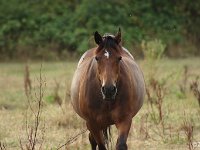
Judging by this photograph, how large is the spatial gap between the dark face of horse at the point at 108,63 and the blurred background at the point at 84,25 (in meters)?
16.6

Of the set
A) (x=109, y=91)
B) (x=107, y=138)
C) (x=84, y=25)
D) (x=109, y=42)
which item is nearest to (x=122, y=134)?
(x=109, y=91)

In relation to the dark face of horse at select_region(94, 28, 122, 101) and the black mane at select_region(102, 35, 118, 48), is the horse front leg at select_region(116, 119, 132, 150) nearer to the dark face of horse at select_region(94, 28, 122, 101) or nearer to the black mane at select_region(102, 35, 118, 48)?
the dark face of horse at select_region(94, 28, 122, 101)

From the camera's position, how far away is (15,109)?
40.4 feet

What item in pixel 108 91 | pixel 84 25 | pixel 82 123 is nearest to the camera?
pixel 108 91

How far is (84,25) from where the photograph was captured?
83.5 feet

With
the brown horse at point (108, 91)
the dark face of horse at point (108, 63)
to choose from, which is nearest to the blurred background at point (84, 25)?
the brown horse at point (108, 91)

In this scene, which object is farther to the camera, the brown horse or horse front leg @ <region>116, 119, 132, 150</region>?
horse front leg @ <region>116, 119, 132, 150</region>

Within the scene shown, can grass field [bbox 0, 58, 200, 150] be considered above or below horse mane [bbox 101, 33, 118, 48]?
below

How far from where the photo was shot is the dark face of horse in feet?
20.5

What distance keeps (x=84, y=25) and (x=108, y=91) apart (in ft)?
63.6

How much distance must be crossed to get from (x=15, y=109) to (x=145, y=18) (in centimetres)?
1451

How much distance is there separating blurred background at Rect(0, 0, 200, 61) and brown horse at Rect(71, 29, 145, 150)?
53.2 ft

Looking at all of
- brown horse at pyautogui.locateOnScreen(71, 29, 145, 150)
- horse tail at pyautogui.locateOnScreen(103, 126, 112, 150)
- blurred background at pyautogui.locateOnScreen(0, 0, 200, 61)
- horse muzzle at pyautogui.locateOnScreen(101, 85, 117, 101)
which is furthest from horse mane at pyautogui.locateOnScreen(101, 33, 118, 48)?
blurred background at pyautogui.locateOnScreen(0, 0, 200, 61)

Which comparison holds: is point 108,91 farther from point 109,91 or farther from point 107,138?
point 107,138
